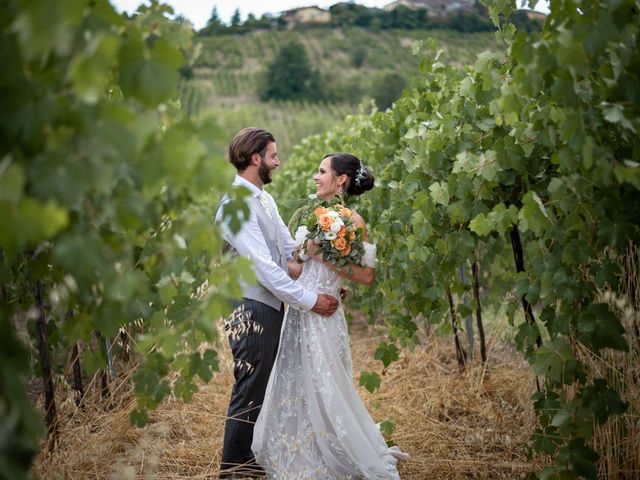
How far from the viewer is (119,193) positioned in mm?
1718

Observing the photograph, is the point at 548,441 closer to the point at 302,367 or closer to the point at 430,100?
the point at 302,367

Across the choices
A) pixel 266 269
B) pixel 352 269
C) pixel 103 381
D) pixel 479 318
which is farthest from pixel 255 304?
pixel 479 318

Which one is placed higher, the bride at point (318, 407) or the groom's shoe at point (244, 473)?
the bride at point (318, 407)

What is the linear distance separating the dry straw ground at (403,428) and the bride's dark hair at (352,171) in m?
1.29

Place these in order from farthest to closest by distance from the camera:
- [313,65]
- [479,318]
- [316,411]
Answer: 1. [313,65]
2. [479,318]
3. [316,411]

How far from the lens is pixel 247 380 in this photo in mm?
3848

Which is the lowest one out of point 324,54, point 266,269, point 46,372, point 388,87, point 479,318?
point 388,87

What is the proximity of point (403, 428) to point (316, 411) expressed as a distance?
0.96 metres

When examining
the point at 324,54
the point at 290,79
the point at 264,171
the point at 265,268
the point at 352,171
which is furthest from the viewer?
the point at 324,54

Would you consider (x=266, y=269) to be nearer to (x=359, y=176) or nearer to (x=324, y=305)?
(x=324, y=305)

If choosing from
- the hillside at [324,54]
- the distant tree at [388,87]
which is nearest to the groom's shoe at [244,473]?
the distant tree at [388,87]

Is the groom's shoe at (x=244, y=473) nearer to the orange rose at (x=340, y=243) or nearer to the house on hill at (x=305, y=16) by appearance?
the orange rose at (x=340, y=243)

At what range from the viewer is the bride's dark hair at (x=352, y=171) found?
13.9ft

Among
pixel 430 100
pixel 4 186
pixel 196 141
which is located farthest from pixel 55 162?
pixel 430 100
